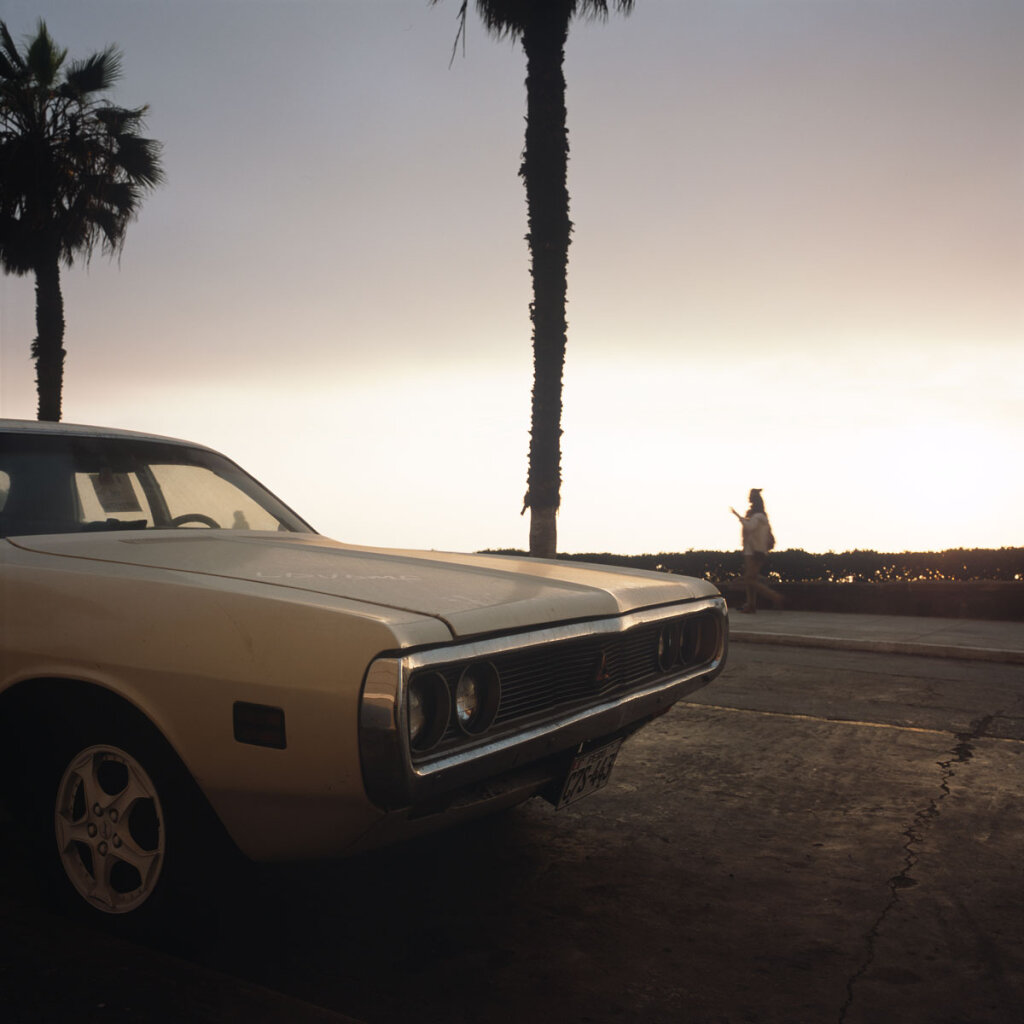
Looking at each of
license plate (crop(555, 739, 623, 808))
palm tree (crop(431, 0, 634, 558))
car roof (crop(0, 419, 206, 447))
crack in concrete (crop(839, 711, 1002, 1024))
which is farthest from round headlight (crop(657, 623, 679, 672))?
palm tree (crop(431, 0, 634, 558))

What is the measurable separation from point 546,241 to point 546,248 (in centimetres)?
9

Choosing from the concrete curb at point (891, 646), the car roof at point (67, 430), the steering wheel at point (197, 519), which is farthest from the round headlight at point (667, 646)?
the concrete curb at point (891, 646)

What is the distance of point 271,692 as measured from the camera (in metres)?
2.45

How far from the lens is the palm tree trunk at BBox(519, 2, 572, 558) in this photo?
12266 millimetres

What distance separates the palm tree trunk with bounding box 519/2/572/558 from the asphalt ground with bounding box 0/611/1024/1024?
23.2 ft

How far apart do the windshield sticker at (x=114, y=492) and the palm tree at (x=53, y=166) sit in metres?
15.7

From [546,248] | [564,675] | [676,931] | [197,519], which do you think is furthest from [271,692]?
[546,248]

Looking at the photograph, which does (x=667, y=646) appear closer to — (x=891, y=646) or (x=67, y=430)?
(x=67, y=430)

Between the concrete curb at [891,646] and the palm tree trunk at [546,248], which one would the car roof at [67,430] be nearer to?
the concrete curb at [891,646]

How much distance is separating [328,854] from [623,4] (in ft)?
44.2

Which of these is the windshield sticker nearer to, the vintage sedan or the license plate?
the vintage sedan

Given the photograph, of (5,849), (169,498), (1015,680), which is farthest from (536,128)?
(5,849)

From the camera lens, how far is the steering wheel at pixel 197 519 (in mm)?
4114

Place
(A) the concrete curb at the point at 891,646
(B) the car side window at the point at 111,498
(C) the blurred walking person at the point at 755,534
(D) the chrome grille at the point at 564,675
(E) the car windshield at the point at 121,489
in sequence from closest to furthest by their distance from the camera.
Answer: (D) the chrome grille at the point at 564,675
(E) the car windshield at the point at 121,489
(B) the car side window at the point at 111,498
(A) the concrete curb at the point at 891,646
(C) the blurred walking person at the point at 755,534
